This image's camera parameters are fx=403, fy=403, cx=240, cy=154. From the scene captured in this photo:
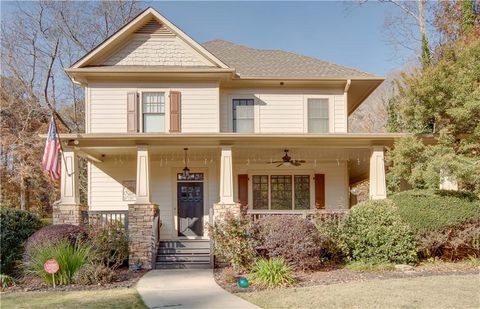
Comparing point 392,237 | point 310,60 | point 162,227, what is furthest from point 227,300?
point 310,60

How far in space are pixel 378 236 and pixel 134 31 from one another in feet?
32.6

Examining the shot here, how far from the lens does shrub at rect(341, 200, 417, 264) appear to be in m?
9.64

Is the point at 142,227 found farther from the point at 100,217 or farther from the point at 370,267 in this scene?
the point at 370,267

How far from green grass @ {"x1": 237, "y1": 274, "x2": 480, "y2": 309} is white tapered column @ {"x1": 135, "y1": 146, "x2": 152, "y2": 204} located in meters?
4.57

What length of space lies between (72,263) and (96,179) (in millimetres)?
5625

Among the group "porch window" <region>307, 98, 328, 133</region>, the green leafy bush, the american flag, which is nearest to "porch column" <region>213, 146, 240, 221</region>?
"porch window" <region>307, 98, 328, 133</region>

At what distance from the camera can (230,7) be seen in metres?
15.1

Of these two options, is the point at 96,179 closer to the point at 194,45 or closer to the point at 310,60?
the point at 194,45

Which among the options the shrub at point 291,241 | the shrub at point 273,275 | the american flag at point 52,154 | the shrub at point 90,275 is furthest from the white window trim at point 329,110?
the shrub at point 90,275

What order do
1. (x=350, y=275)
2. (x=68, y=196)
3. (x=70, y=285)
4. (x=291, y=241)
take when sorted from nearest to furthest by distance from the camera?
(x=70, y=285), (x=350, y=275), (x=291, y=241), (x=68, y=196)

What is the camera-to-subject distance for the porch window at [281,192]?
47.3ft

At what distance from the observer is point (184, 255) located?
11.2m

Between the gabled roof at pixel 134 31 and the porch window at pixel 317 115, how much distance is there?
11.2 ft

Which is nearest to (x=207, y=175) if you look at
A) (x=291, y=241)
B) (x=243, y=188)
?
(x=243, y=188)
